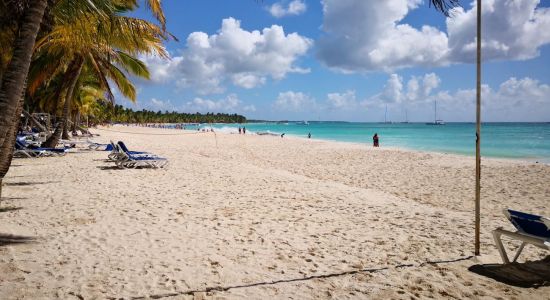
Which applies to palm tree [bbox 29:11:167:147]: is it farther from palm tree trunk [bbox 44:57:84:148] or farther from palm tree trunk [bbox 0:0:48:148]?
palm tree trunk [bbox 0:0:48:148]

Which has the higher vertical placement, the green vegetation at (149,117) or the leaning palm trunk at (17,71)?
the green vegetation at (149,117)

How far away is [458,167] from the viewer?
14.7 metres

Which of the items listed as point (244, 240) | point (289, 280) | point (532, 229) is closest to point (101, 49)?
point (244, 240)

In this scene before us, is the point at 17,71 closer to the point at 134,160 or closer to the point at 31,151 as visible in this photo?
the point at 134,160

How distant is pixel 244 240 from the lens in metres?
4.98

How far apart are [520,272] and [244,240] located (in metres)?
3.36

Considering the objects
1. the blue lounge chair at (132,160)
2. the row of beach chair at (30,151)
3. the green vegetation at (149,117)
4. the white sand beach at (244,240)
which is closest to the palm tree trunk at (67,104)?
the row of beach chair at (30,151)

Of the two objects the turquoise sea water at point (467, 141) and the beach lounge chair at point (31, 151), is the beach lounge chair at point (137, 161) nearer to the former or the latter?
the beach lounge chair at point (31, 151)

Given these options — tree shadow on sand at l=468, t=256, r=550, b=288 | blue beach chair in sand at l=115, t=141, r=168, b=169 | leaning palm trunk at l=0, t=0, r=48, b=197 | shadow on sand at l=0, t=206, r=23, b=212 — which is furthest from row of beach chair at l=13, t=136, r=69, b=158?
tree shadow on sand at l=468, t=256, r=550, b=288

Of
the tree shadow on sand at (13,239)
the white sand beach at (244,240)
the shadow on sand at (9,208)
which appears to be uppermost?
the shadow on sand at (9,208)

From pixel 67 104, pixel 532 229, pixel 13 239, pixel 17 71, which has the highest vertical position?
pixel 67 104

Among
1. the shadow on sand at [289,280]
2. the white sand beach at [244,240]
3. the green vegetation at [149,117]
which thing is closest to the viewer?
the shadow on sand at [289,280]

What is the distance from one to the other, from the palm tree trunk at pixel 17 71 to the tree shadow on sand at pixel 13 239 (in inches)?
53.9

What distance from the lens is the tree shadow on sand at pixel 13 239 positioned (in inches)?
177
